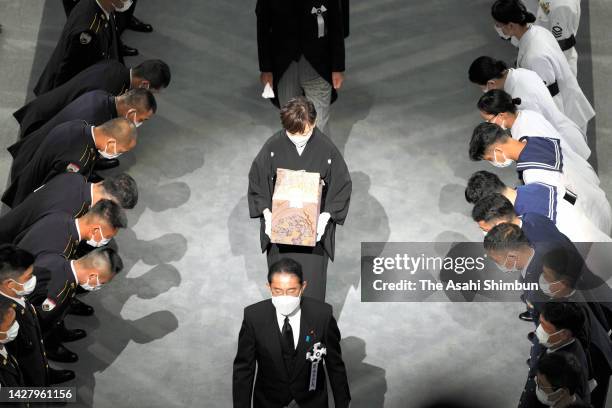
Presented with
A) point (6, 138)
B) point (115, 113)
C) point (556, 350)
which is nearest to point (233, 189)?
point (115, 113)

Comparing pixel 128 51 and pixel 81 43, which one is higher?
pixel 81 43

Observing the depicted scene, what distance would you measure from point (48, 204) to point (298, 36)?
2.50m

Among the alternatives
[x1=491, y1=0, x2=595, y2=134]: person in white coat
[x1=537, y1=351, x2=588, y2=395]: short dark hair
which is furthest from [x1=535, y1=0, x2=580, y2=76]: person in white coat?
[x1=537, y1=351, x2=588, y2=395]: short dark hair

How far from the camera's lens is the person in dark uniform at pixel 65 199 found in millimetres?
9062

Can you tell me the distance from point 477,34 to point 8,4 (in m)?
4.48

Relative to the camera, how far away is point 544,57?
1042 centimetres

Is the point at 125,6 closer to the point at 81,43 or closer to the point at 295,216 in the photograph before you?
the point at 81,43

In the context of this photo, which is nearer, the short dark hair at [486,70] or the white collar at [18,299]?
the white collar at [18,299]

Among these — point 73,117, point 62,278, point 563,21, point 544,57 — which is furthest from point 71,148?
point 563,21

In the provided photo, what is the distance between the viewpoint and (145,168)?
10703mm

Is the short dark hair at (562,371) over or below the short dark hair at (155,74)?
below

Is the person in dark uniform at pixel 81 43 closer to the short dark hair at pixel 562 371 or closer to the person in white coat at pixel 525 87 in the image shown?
the person in white coat at pixel 525 87

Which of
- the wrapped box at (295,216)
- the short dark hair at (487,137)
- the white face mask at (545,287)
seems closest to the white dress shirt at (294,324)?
the wrapped box at (295,216)

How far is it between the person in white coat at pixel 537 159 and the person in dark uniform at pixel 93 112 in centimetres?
262
